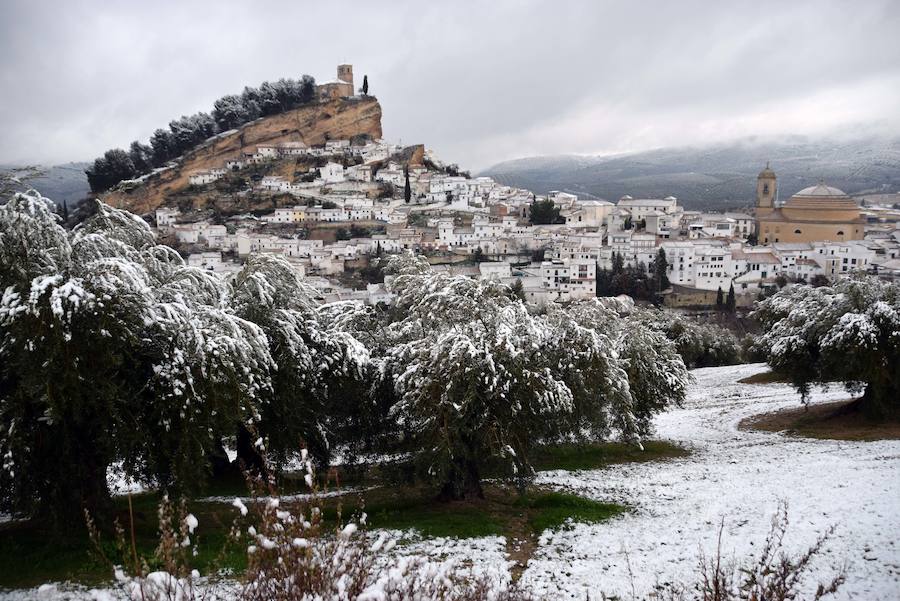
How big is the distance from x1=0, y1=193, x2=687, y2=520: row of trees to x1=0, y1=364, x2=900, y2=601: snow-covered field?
1258mm

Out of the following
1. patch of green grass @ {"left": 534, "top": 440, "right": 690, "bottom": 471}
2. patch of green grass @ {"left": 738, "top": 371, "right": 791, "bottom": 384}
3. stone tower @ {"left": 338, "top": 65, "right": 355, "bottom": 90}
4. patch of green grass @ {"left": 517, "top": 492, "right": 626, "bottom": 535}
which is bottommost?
patch of green grass @ {"left": 738, "top": 371, "right": 791, "bottom": 384}

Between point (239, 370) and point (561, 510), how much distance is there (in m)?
5.45

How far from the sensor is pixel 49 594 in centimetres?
654

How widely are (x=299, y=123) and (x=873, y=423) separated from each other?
98428 mm

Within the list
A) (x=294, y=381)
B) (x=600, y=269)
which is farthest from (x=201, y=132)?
(x=294, y=381)

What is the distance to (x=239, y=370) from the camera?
8.39 m

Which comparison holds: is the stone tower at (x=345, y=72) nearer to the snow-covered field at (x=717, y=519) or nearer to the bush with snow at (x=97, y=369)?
the snow-covered field at (x=717, y=519)

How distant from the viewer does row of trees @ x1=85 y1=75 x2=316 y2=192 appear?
302 feet

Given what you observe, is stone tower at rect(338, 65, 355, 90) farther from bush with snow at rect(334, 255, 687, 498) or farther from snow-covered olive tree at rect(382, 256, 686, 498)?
snow-covered olive tree at rect(382, 256, 686, 498)

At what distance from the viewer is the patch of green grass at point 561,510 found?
9367mm

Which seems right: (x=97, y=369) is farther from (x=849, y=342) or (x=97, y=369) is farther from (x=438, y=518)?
(x=849, y=342)

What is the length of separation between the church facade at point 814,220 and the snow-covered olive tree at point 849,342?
74219mm

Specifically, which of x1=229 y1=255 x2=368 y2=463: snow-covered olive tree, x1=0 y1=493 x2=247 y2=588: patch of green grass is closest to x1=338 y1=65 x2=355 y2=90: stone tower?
x1=229 y1=255 x2=368 y2=463: snow-covered olive tree

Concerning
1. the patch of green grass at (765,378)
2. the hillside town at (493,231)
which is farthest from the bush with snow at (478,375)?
the hillside town at (493,231)
